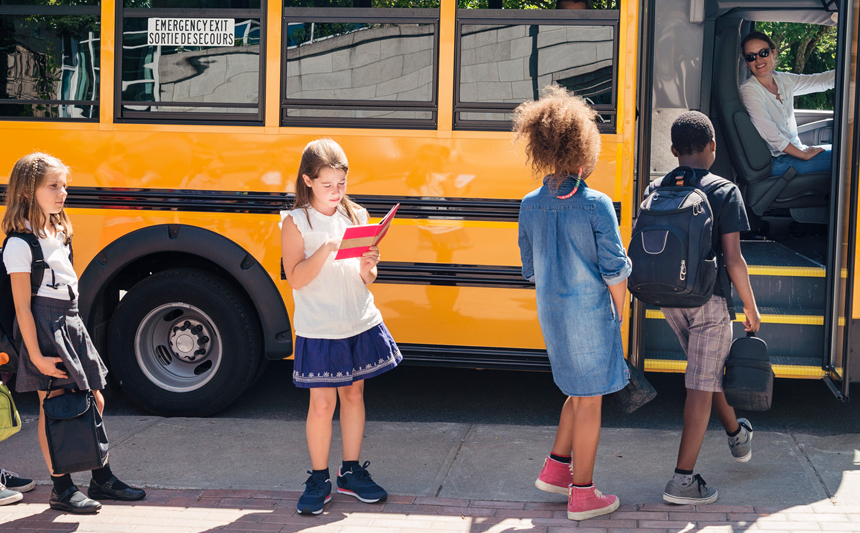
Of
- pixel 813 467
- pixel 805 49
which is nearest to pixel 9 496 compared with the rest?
pixel 813 467

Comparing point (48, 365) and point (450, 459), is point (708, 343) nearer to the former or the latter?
point (450, 459)

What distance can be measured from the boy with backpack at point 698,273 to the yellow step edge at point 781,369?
0.82m

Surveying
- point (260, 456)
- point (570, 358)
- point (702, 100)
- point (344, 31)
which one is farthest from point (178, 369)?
point (702, 100)

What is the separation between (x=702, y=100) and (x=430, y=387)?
2.82 m

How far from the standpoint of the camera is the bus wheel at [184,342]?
15.6ft

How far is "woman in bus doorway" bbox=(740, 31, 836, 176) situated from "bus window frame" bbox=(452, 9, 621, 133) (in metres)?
1.82

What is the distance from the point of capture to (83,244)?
15.5 ft

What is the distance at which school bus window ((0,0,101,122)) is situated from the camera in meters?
4.62

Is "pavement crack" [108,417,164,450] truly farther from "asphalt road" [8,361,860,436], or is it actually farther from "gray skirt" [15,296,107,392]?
"gray skirt" [15,296,107,392]

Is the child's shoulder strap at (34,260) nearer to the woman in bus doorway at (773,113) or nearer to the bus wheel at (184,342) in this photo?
the bus wheel at (184,342)

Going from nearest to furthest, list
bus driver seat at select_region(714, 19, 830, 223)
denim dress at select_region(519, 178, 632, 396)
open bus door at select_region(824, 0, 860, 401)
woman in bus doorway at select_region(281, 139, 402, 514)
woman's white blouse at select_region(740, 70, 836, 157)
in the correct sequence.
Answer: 1. denim dress at select_region(519, 178, 632, 396)
2. woman in bus doorway at select_region(281, 139, 402, 514)
3. open bus door at select_region(824, 0, 860, 401)
4. bus driver seat at select_region(714, 19, 830, 223)
5. woman's white blouse at select_region(740, 70, 836, 157)

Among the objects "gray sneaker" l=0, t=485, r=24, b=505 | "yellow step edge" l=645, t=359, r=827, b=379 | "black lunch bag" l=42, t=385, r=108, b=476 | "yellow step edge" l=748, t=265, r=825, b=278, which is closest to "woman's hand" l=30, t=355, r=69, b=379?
"black lunch bag" l=42, t=385, r=108, b=476

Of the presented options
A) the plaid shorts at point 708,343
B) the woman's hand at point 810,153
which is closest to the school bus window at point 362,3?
the plaid shorts at point 708,343

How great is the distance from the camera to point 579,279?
3.26 metres
